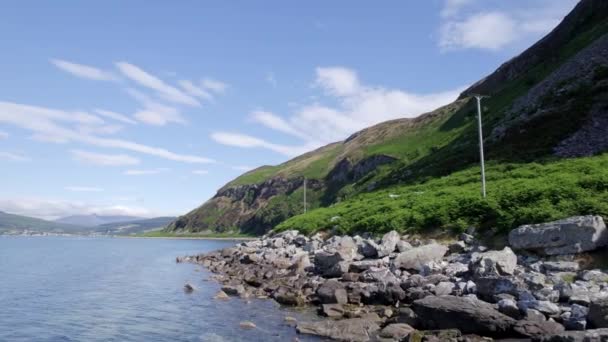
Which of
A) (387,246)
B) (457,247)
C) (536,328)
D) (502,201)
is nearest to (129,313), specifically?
(387,246)

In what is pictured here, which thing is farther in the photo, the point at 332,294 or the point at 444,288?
the point at 332,294

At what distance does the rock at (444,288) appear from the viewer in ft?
82.4

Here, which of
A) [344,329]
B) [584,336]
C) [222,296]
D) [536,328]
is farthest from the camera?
[222,296]

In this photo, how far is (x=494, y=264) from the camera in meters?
26.2

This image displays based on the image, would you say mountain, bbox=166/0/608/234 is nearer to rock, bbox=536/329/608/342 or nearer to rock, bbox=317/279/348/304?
rock, bbox=317/279/348/304

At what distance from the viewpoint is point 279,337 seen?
23109mm

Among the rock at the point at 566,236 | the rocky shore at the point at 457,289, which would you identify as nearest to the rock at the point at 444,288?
the rocky shore at the point at 457,289

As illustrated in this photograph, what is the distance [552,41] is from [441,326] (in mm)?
125546

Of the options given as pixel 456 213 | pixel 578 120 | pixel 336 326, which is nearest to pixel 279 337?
→ pixel 336 326

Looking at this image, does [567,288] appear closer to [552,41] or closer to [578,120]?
[578,120]

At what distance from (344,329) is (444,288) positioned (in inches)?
245

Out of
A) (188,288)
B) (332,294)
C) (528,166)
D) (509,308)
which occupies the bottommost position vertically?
(188,288)

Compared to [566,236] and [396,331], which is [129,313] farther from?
[566,236]

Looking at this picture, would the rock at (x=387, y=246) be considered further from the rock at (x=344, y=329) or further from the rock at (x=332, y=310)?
the rock at (x=344, y=329)
